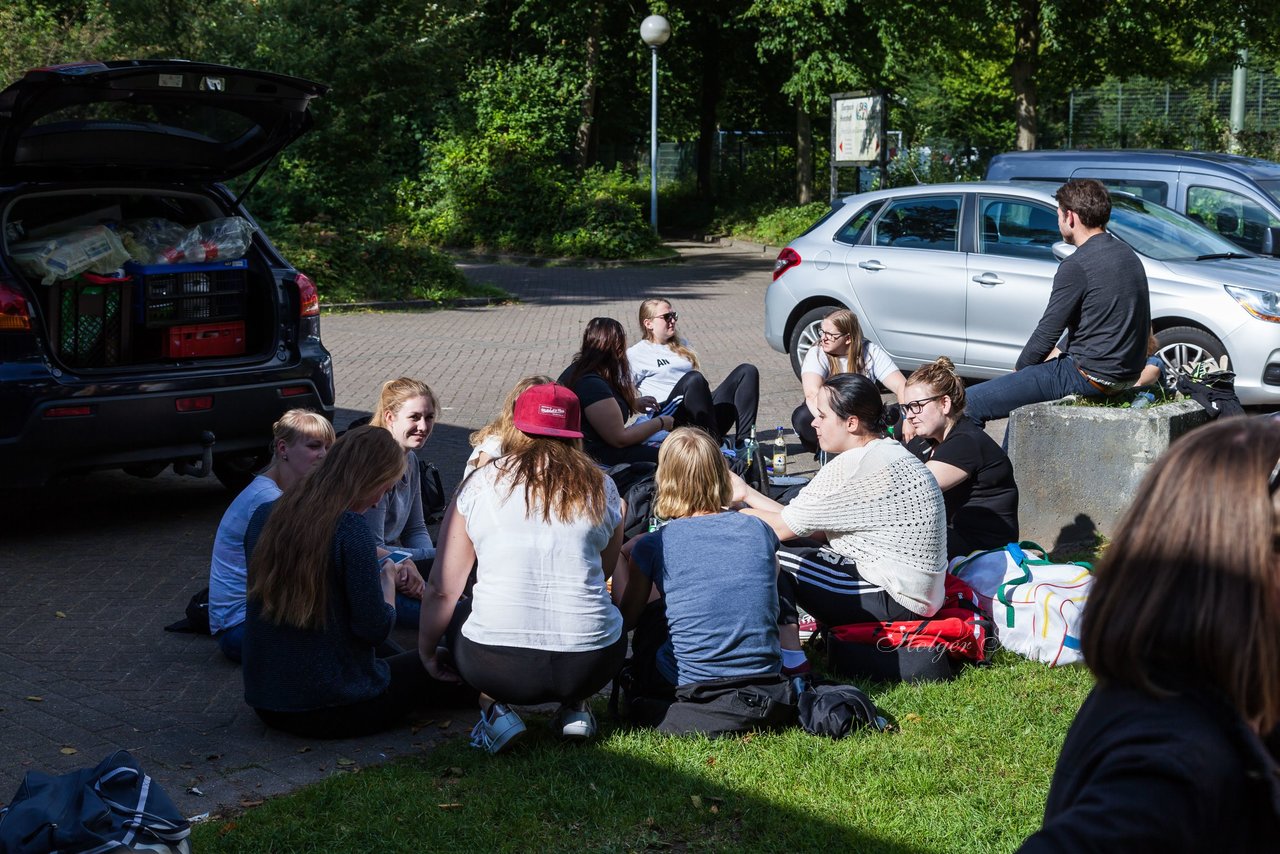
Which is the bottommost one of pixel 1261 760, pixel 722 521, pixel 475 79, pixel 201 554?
pixel 201 554

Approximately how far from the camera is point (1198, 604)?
1642mm

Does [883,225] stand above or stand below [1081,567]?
above

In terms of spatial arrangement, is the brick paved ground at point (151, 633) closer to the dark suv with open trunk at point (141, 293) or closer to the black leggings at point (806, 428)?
the dark suv with open trunk at point (141, 293)

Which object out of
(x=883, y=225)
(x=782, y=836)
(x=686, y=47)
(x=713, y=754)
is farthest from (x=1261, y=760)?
(x=686, y=47)

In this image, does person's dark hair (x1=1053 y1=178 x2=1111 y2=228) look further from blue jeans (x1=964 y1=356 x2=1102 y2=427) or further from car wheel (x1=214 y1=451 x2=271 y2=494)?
car wheel (x1=214 y1=451 x2=271 y2=494)

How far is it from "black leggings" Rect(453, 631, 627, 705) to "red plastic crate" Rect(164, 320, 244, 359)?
367cm

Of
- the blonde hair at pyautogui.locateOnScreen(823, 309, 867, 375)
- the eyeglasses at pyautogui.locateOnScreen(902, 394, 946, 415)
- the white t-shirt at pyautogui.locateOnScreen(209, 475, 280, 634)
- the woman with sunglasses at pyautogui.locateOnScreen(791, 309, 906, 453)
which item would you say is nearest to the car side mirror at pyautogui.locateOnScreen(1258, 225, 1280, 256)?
the woman with sunglasses at pyautogui.locateOnScreen(791, 309, 906, 453)

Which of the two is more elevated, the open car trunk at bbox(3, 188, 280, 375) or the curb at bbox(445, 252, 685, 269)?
the open car trunk at bbox(3, 188, 280, 375)

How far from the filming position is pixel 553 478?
445 centimetres

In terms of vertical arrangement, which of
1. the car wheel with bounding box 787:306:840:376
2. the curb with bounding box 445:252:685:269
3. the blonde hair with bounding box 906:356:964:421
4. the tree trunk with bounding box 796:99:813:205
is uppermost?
the tree trunk with bounding box 796:99:813:205

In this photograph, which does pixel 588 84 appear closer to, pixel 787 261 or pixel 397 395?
pixel 787 261

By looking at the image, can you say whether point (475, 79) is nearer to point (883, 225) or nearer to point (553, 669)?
point (883, 225)

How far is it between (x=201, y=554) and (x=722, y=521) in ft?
11.4

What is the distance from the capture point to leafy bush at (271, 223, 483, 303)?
59.8 ft
